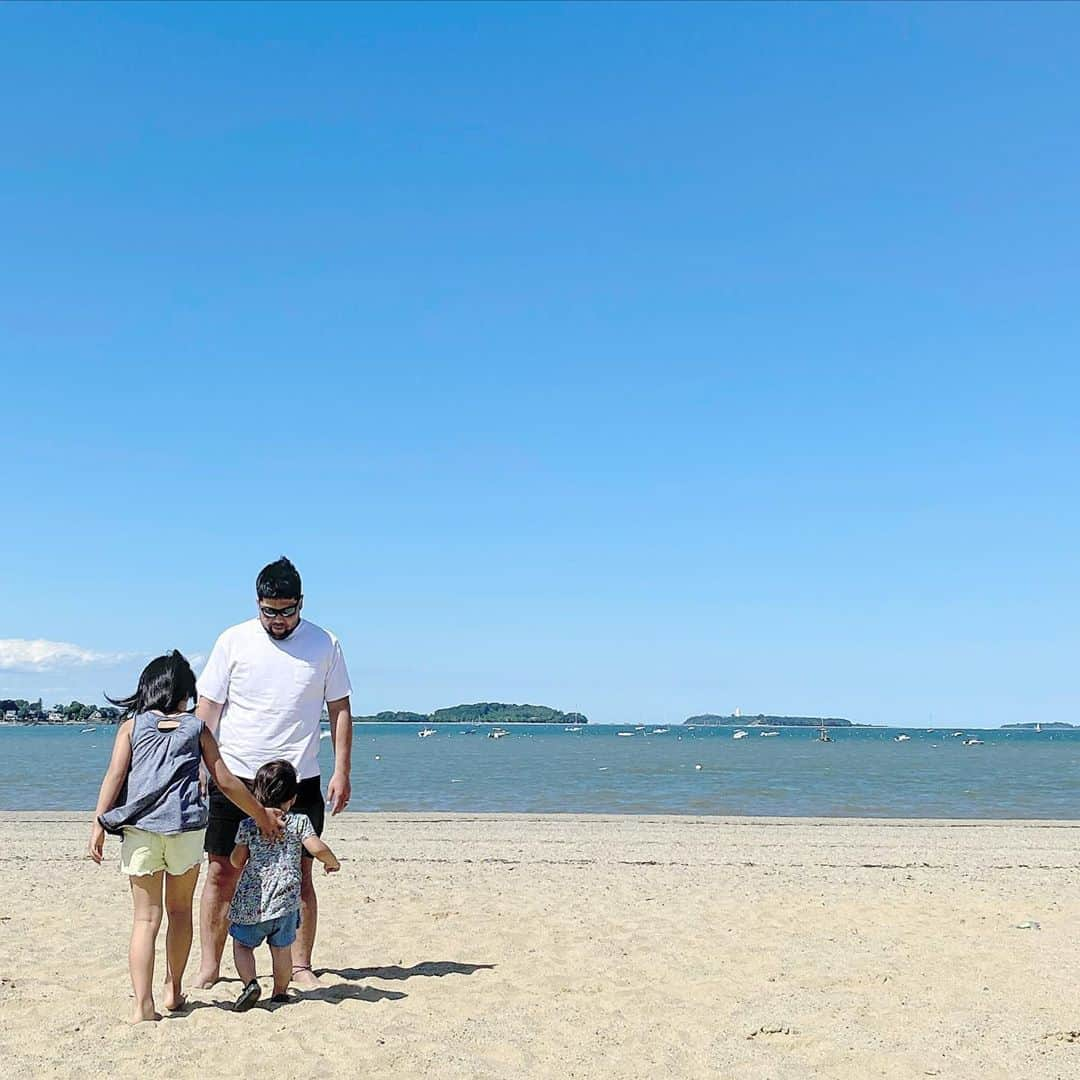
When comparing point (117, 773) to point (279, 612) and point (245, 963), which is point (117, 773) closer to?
point (279, 612)

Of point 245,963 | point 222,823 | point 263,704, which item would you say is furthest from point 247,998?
point 263,704

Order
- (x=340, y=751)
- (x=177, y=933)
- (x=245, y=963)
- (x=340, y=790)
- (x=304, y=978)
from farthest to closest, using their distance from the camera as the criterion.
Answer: (x=304, y=978), (x=340, y=751), (x=340, y=790), (x=245, y=963), (x=177, y=933)

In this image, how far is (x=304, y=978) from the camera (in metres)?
6.24

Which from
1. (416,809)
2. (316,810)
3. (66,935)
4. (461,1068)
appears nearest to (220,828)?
(316,810)

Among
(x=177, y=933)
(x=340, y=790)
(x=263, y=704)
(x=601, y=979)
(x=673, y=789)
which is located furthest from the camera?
(x=673, y=789)

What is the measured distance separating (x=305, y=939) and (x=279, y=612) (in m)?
1.92

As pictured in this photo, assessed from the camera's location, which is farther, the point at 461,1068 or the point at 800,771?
the point at 800,771

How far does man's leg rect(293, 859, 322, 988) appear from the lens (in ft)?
20.3

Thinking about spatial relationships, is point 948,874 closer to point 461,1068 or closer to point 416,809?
point 461,1068

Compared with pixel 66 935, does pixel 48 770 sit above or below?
below

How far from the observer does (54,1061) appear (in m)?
4.86

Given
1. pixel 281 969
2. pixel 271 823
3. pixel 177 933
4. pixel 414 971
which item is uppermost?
pixel 271 823

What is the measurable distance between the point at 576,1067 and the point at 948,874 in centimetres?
841

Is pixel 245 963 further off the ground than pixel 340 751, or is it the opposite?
pixel 340 751
